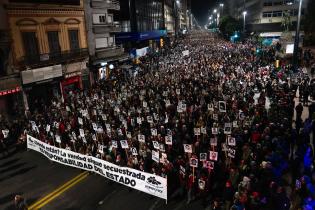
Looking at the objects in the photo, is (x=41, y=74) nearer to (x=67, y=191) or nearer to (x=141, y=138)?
(x=141, y=138)

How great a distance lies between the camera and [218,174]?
12.6 meters

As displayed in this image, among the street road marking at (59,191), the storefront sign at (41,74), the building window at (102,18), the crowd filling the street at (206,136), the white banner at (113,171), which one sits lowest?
the street road marking at (59,191)

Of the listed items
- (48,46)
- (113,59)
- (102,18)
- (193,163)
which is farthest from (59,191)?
(102,18)

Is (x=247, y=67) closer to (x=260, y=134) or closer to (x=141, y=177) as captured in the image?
(x=260, y=134)

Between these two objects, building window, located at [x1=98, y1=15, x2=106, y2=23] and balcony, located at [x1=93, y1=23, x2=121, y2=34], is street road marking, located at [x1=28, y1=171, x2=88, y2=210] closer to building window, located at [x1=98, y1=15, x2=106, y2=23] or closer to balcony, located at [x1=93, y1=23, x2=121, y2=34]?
balcony, located at [x1=93, y1=23, x2=121, y2=34]

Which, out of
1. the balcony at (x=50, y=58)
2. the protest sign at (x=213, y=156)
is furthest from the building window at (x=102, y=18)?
the protest sign at (x=213, y=156)

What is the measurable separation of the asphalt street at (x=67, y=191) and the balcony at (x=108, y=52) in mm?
22554

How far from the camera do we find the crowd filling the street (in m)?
11.1

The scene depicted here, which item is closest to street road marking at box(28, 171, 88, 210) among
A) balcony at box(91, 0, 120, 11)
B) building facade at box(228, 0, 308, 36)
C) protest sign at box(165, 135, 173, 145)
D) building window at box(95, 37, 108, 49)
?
protest sign at box(165, 135, 173, 145)

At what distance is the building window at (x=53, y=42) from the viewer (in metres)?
29.6

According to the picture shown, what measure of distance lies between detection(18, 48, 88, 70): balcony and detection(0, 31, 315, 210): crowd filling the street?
363 cm

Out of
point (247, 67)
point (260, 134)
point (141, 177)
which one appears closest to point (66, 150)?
point (141, 177)

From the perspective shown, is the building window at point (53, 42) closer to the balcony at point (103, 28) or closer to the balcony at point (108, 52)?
the balcony at point (108, 52)

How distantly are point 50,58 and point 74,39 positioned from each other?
573cm
